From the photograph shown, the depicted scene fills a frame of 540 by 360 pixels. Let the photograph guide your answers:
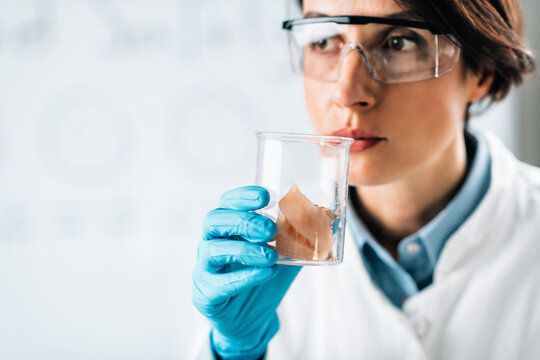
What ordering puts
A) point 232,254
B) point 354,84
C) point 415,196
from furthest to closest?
point 415,196, point 354,84, point 232,254

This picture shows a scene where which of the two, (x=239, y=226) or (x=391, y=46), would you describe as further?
(x=391, y=46)

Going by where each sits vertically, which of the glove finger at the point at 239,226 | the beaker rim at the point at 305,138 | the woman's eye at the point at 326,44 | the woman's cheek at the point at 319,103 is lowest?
the glove finger at the point at 239,226

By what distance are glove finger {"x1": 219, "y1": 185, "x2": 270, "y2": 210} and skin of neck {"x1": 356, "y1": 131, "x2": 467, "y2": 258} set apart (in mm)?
592

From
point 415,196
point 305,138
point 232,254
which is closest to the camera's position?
point 305,138

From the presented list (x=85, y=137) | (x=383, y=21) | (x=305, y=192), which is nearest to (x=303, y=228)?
(x=305, y=192)

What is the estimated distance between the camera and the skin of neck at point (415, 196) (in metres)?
1.32

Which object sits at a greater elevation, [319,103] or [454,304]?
[319,103]

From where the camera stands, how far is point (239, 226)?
833 millimetres

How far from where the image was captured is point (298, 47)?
1.21 meters

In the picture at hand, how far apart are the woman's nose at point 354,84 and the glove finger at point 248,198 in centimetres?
31

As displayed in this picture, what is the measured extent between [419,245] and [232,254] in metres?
0.66

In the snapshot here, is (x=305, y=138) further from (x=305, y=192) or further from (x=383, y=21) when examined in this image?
(x=383, y=21)

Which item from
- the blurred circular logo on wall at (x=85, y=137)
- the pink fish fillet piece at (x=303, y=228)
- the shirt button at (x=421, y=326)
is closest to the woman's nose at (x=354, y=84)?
the pink fish fillet piece at (x=303, y=228)

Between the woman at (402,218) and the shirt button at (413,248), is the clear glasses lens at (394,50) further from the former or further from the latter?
the shirt button at (413,248)
